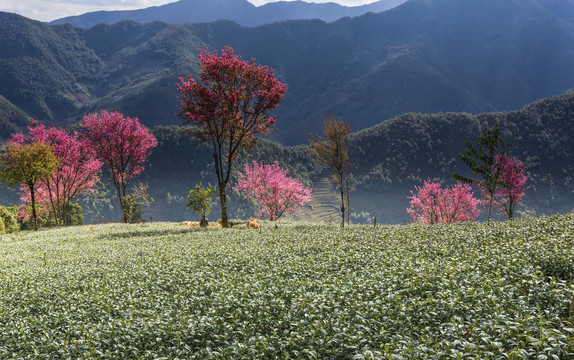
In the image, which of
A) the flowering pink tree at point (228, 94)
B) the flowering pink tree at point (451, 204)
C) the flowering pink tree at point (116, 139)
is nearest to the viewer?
the flowering pink tree at point (228, 94)

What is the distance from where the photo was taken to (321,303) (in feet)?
26.5

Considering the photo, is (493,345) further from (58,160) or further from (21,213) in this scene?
(21,213)

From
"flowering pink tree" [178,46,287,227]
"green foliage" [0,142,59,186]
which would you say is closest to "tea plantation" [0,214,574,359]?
"flowering pink tree" [178,46,287,227]

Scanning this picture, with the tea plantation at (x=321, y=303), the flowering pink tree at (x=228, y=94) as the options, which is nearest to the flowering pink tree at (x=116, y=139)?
the flowering pink tree at (x=228, y=94)

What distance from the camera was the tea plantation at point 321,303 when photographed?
6301 millimetres

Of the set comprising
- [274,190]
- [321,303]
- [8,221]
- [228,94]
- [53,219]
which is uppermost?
[228,94]

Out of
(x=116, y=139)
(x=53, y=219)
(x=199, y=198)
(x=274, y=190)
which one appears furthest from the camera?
(x=53, y=219)

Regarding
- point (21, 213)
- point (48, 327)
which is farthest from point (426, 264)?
point (21, 213)

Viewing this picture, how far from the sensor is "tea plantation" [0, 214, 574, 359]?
6.30 metres

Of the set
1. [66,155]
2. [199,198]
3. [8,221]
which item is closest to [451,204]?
[199,198]

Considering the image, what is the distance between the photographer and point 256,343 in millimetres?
Answer: 6793

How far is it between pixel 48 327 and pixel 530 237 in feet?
48.5

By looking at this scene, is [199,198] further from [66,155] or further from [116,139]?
[66,155]

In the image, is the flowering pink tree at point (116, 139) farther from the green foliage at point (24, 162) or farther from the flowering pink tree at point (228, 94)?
the flowering pink tree at point (228, 94)
